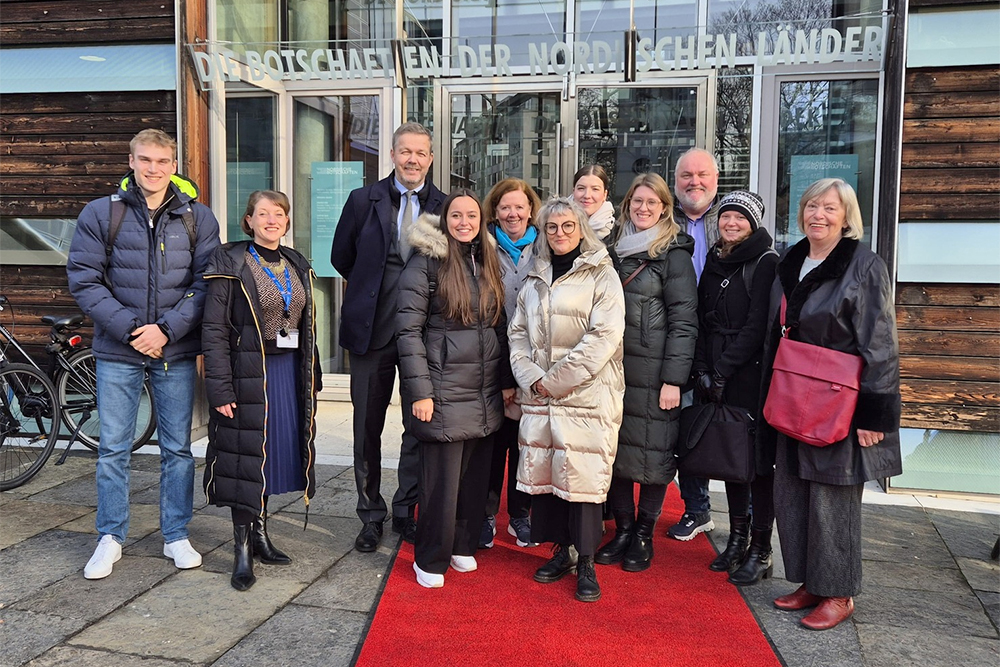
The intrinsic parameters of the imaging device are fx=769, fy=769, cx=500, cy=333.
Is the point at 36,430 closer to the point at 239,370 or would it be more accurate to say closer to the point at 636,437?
the point at 239,370

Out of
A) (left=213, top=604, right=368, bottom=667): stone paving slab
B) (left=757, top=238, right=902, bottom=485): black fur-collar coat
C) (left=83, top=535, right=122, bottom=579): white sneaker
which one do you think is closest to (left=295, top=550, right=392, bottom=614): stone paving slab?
(left=213, top=604, right=368, bottom=667): stone paving slab

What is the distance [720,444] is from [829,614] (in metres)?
0.82

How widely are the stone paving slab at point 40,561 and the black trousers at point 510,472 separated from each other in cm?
201

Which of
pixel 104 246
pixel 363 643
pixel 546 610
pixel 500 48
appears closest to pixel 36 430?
Result: pixel 104 246

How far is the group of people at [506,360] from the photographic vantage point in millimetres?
3334

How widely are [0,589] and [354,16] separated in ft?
17.4

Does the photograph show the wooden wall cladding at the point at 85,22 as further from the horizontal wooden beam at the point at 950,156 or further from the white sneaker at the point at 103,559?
the horizontal wooden beam at the point at 950,156

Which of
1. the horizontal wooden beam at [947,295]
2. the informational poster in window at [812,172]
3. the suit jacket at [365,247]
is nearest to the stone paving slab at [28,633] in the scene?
the suit jacket at [365,247]

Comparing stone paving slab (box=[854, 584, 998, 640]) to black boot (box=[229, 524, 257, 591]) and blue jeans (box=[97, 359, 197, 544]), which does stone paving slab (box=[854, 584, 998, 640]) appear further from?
blue jeans (box=[97, 359, 197, 544])

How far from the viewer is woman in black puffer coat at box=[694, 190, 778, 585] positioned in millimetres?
3500

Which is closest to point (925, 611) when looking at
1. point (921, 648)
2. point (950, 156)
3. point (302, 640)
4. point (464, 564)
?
point (921, 648)

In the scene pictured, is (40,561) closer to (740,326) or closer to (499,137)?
(740,326)

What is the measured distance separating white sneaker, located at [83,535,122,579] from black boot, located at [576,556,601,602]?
2.17 meters

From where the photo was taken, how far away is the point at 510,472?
13.3ft
